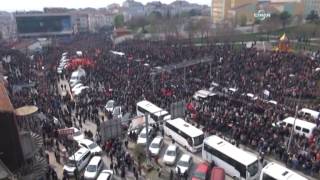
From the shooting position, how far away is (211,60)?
40.3m

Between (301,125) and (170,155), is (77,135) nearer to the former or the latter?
(170,155)

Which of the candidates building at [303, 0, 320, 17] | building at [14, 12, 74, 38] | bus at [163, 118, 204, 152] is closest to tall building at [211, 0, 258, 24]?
building at [303, 0, 320, 17]

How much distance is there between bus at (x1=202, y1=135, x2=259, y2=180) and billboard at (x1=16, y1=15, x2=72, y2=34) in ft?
259

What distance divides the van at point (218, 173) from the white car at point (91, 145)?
744 centimetres

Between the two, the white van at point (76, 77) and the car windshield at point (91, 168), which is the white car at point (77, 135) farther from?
the white van at point (76, 77)

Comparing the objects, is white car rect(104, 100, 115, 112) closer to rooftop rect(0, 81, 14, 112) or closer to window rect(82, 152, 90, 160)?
window rect(82, 152, 90, 160)

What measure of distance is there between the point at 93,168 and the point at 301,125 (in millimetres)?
14462

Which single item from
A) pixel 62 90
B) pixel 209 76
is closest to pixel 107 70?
pixel 62 90

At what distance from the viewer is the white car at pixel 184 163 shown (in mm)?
18055

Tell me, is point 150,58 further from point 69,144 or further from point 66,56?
point 69,144

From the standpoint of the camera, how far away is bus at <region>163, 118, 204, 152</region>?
2047 cm

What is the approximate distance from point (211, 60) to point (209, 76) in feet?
21.1

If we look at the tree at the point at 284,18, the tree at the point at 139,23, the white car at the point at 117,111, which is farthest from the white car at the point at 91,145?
the tree at the point at 139,23

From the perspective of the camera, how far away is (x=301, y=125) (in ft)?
71.6
